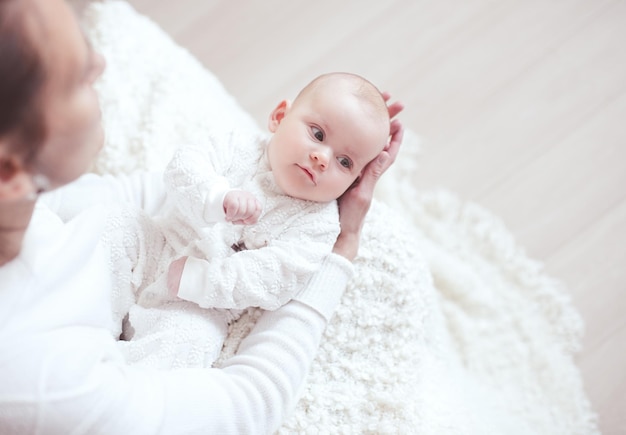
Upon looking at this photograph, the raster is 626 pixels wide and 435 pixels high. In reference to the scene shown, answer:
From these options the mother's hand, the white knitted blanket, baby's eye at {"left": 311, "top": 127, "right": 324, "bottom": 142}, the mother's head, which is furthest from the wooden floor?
the mother's head

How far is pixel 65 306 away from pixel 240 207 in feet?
0.86

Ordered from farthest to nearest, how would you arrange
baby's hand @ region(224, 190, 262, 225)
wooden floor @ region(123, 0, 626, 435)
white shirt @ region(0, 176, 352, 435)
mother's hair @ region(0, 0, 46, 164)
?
wooden floor @ region(123, 0, 626, 435), baby's hand @ region(224, 190, 262, 225), white shirt @ region(0, 176, 352, 435), mother's hair @ region(0, 0, 46, 164)

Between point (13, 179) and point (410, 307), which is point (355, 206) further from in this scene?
point (13, 179)

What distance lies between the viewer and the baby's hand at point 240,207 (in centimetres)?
82

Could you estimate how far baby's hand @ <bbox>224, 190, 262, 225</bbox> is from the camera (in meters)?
0.82

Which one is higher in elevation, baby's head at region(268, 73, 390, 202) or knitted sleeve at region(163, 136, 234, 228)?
Result: baby's head at region(268, 73, 390, 202)

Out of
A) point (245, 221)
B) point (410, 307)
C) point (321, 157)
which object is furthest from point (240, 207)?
point (410, 307)

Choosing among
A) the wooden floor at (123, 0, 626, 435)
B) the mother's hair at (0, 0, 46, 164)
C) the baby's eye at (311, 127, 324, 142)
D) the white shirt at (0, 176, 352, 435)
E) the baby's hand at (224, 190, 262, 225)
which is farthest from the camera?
the wooden floor at (123, 0, 626, 435)

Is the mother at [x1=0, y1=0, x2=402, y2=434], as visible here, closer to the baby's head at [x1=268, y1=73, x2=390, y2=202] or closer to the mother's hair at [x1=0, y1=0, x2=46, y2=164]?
the mother's hair at [x1=0, y1=0, x2=46, y2=164]

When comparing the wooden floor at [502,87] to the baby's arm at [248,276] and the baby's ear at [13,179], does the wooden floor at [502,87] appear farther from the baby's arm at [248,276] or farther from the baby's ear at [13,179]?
the baby's ear at [13,179]

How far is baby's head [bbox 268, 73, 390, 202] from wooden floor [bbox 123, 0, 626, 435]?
2.06ft

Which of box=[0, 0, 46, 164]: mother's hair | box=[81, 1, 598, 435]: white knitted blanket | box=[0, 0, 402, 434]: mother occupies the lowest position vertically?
box=[81, 1, 598, 435]: white knitted blanket

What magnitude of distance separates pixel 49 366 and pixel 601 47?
1560 mm

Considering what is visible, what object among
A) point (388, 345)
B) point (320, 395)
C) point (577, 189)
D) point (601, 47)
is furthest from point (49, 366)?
point (601, 47)
